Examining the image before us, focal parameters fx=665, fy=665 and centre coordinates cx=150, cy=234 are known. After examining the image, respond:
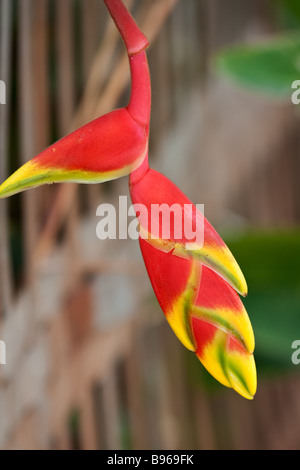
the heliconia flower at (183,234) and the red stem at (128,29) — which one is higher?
the red stem at (128,29)

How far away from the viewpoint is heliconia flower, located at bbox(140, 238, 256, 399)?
19 centimetres

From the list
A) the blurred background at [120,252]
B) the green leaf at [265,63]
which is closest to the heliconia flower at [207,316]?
the blurred background at [120,252]

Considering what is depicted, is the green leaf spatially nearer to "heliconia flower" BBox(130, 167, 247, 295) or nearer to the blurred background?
the blurred background

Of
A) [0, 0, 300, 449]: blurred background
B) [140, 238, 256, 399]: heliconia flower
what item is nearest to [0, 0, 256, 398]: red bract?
[140, 238, 256, 399]: heliconia flower

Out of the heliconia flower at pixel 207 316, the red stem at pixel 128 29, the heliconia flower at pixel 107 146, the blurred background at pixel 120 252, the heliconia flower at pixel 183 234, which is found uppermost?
the blurred background at pixel 120 252

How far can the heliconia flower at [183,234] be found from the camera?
0.19 meters

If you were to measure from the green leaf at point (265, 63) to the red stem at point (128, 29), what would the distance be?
504mm

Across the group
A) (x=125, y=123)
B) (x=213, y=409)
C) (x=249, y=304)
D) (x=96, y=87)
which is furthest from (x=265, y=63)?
(x=213, y=409)

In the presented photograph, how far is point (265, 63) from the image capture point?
0.69 meters

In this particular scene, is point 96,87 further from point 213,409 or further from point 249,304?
point 213,409

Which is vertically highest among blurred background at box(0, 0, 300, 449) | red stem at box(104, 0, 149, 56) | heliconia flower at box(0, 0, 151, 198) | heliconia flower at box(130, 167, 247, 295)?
blurred background at box(0, 0, 300, 449)

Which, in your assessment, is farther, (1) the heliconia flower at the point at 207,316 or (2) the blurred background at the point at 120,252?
(2) the blurred background at the point at 120,252

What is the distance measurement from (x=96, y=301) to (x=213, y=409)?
0.54m

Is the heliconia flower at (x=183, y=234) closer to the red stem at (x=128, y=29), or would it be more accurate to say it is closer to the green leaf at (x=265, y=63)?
the red stem at (x=128, y=29)
